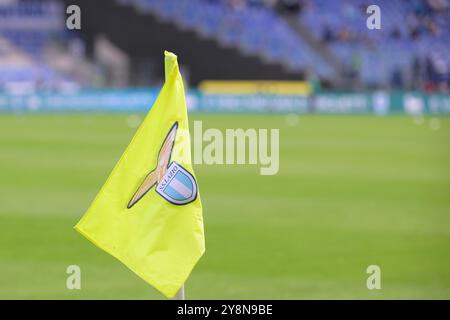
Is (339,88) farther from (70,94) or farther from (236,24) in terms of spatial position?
(70,94)

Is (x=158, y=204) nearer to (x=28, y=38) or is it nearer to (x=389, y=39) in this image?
(x=389, y=39)

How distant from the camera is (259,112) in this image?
35500 mm

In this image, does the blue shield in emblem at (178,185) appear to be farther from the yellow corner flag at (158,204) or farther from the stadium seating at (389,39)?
the stadium seating at (389,39)

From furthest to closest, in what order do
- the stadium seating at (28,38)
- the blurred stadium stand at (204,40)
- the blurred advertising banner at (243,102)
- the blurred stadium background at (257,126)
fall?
the stadium seating at (28,38) < the blurred stadium stand at (204,40) < the blurred advertising banner at (243,102) < the blurred stadium background at (257,126)

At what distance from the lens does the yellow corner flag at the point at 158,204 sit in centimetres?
568

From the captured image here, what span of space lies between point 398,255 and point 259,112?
25153 mm

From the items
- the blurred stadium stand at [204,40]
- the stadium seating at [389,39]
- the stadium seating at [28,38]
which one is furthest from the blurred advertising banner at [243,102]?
the stadium seating at [28,38]

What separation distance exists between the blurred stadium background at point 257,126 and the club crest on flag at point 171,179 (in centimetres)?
299

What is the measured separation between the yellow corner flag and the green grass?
9.09ft

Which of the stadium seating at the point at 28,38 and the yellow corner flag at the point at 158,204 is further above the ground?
the stadium seating at the point at 28,38

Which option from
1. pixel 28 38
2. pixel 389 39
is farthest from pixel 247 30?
pixel 28 38

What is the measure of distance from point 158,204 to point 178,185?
0.17 m

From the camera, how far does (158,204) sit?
225 inches
